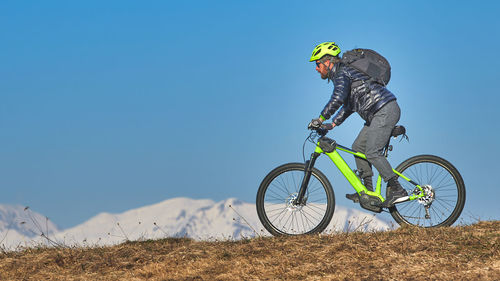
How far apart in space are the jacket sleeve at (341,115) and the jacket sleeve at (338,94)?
0.85ft

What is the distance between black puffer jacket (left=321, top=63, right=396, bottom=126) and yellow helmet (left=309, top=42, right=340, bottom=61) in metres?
0.25

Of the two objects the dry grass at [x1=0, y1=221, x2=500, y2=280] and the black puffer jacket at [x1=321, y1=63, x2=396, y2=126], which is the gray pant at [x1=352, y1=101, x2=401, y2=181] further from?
the dry grass at [x1=0, y1=221, x2=500, y2=280]

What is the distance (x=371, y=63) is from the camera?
1110cm

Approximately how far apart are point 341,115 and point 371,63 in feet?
3.24

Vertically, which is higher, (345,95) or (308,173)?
(345,95)

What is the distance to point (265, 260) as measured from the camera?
9438 mm

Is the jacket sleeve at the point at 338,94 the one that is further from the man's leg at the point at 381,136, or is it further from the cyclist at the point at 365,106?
the man's leg at the point at 381,136

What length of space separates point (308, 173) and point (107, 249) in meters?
3.56

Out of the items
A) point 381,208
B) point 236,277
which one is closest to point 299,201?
point 381,208

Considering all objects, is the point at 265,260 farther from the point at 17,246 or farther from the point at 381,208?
the point at 17,246

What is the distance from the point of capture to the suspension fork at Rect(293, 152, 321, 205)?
36.9ft

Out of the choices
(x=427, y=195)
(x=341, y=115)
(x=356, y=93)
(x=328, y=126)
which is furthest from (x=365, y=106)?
(x=427, y=195)

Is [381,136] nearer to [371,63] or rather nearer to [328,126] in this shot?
[328,126]

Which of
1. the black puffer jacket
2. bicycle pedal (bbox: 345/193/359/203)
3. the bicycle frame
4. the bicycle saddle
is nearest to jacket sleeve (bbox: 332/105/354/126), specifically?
the black puffer jacket
